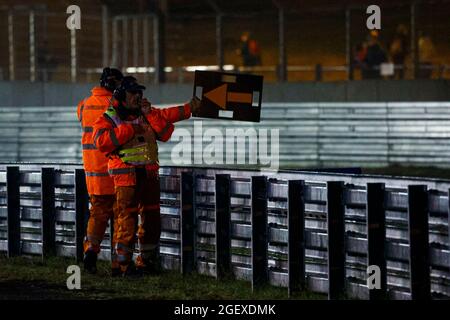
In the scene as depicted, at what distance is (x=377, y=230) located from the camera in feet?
32.1

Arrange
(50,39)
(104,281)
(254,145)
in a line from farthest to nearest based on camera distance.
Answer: (50,39)
(254,145)
(104,281)

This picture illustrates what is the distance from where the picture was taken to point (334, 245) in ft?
33.5

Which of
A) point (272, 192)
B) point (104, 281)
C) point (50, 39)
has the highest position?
point (50, 39)

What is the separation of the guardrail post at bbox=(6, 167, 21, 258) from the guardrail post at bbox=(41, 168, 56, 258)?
38 cm

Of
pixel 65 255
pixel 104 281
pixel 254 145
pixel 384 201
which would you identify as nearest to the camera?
pixel 384 201

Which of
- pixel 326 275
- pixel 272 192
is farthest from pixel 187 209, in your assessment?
pixel 326 275

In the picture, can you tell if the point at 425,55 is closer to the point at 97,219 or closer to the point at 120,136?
the point at 97,219

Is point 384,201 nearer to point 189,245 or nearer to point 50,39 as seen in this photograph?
point 189,245

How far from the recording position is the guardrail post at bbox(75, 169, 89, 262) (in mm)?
12930

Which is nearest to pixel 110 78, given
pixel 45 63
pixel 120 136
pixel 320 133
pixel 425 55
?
pixel 120 136

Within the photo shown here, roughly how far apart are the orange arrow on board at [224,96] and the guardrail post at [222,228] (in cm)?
65

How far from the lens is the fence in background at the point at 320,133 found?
78.0ft

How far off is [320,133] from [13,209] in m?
12.1
